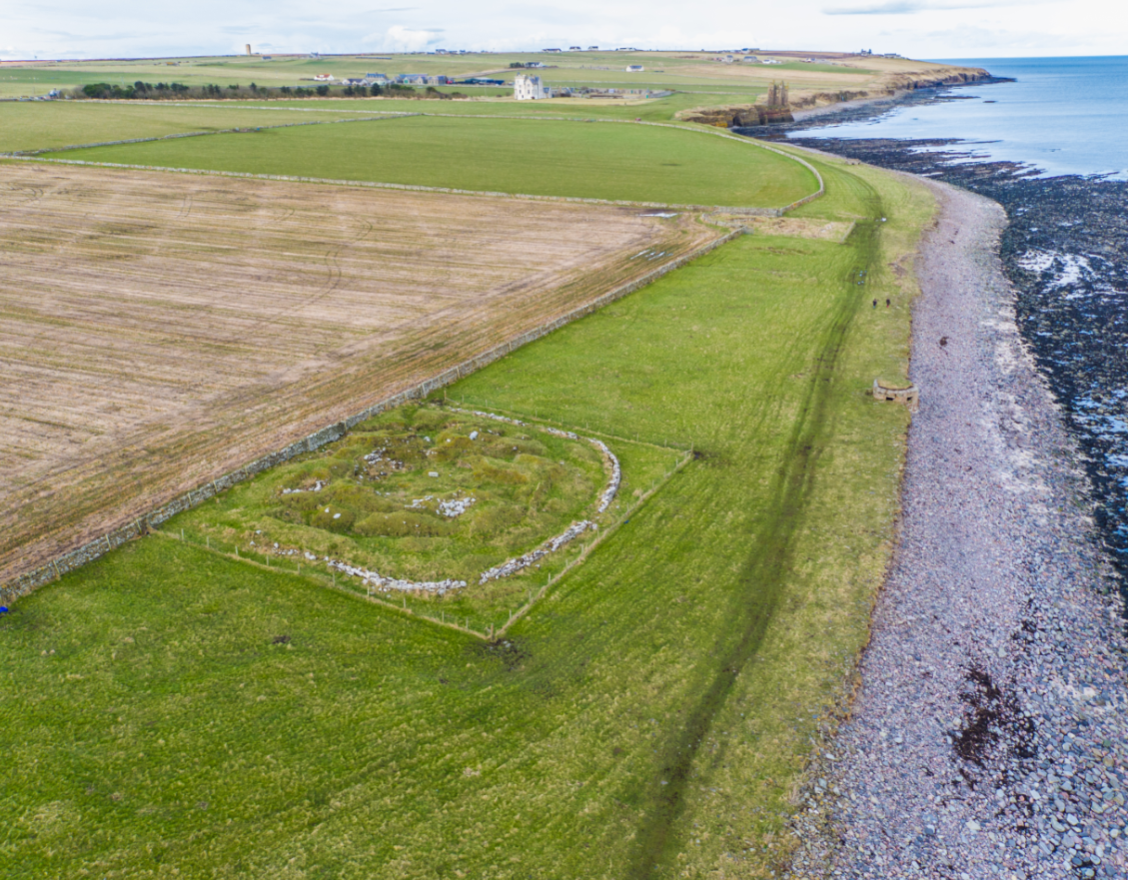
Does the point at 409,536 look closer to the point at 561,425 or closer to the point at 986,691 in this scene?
the point at 561,425

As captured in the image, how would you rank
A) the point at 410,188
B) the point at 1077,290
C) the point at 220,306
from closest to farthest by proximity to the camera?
the point at 220,306
the point at 1077,290
the point at 410,188

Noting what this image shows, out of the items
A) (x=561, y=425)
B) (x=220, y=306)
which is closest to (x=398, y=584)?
(x=561, y=425)

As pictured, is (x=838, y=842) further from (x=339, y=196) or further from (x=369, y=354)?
(x=339, y=196)

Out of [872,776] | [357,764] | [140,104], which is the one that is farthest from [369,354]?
[140,104]

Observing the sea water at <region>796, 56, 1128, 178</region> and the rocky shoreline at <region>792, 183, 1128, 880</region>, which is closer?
the rocky shoreline at <region>792, 183, 1128, 880</region>

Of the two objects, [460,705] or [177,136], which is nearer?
[460,705]

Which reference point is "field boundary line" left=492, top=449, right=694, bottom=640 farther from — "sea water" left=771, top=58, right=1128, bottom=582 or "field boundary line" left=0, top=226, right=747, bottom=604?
"sea water" left=771, top=58, right=1128, bottom=582

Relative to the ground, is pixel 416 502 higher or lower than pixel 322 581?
higher

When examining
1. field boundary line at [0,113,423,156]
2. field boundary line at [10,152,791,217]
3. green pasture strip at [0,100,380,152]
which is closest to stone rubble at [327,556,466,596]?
field boundary line at [10,152,791,217]
